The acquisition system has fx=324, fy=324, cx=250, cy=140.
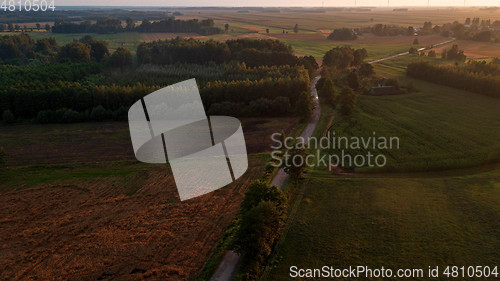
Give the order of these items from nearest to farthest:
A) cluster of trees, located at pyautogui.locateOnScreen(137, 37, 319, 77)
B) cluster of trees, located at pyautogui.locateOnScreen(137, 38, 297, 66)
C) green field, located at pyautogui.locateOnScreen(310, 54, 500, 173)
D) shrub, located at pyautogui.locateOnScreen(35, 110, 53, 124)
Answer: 1. green field, located at pyautogui.locateOnScreen(310, 54, 500, 173)
2. shrub, located at pyautogui.locateOnScreen(35, 110, 53, 124)
3. cluster of trees, located at pyautogui.locateOnScreen(137, 37, 319, 77)
4. cluster of trees, located at pyautogui.locateOnScreen(137, 38, 297, 66)

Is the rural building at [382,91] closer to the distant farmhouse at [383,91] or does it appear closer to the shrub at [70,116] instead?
the distant farmhouse at [383,91]

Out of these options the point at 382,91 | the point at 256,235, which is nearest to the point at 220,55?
the point at 382,91

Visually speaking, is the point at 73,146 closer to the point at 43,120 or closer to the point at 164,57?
the point at 43,120

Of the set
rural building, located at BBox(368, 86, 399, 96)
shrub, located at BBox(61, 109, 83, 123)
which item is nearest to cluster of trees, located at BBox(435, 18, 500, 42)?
rural building, located at BBox(368, 86, 399, 96)

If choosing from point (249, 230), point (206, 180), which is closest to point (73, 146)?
point (206, 180)

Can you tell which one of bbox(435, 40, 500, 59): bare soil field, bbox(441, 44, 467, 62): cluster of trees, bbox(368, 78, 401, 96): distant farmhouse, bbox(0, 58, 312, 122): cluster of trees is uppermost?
bbox(435, 40, 500, 59): bare soil field

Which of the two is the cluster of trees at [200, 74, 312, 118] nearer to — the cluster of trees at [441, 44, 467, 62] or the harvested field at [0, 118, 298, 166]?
the harvested field at [0, 118, 298, 166]

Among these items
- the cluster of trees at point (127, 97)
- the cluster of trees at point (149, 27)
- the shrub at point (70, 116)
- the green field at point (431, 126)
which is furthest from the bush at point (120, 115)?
the cluster of trees at point (149, 27)
